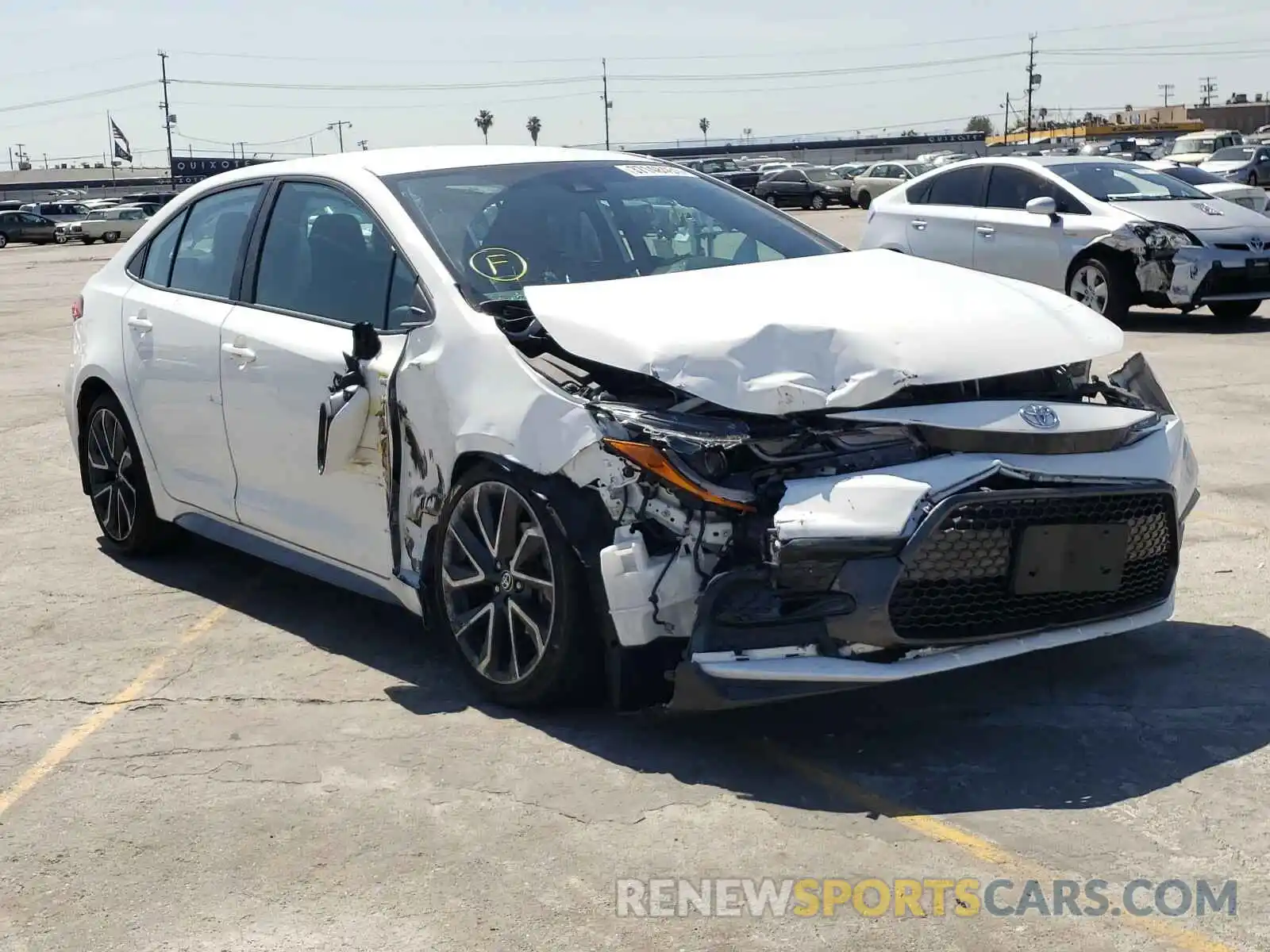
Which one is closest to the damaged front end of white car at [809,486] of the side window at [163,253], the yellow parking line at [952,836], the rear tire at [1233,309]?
the yellow parking line at [952,836]

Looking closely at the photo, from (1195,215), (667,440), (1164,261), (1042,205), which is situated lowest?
(1164,261)

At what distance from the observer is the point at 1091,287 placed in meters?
13.1

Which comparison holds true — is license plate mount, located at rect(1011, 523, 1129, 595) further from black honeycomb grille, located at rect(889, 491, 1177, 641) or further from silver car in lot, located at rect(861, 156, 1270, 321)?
silver car in lot, located at rect(861, 156, 1270, 321)

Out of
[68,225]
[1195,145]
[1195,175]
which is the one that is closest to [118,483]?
[1195,175]

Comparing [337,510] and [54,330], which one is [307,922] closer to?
[337,510]

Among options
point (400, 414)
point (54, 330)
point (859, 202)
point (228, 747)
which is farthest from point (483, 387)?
point (859, 202)

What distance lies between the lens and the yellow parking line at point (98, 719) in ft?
14.0

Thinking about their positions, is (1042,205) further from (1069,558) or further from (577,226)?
(1069,558)

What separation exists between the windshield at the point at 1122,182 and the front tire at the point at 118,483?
9359mm

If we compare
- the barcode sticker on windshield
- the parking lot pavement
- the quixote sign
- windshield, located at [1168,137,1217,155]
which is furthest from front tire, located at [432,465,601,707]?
the quixote sign

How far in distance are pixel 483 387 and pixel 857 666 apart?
137 centimetres

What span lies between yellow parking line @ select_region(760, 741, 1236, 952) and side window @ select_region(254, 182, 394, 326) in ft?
6.64

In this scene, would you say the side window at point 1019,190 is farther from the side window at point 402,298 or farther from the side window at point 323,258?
the side window at point 402,298

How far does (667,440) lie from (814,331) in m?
0.52
